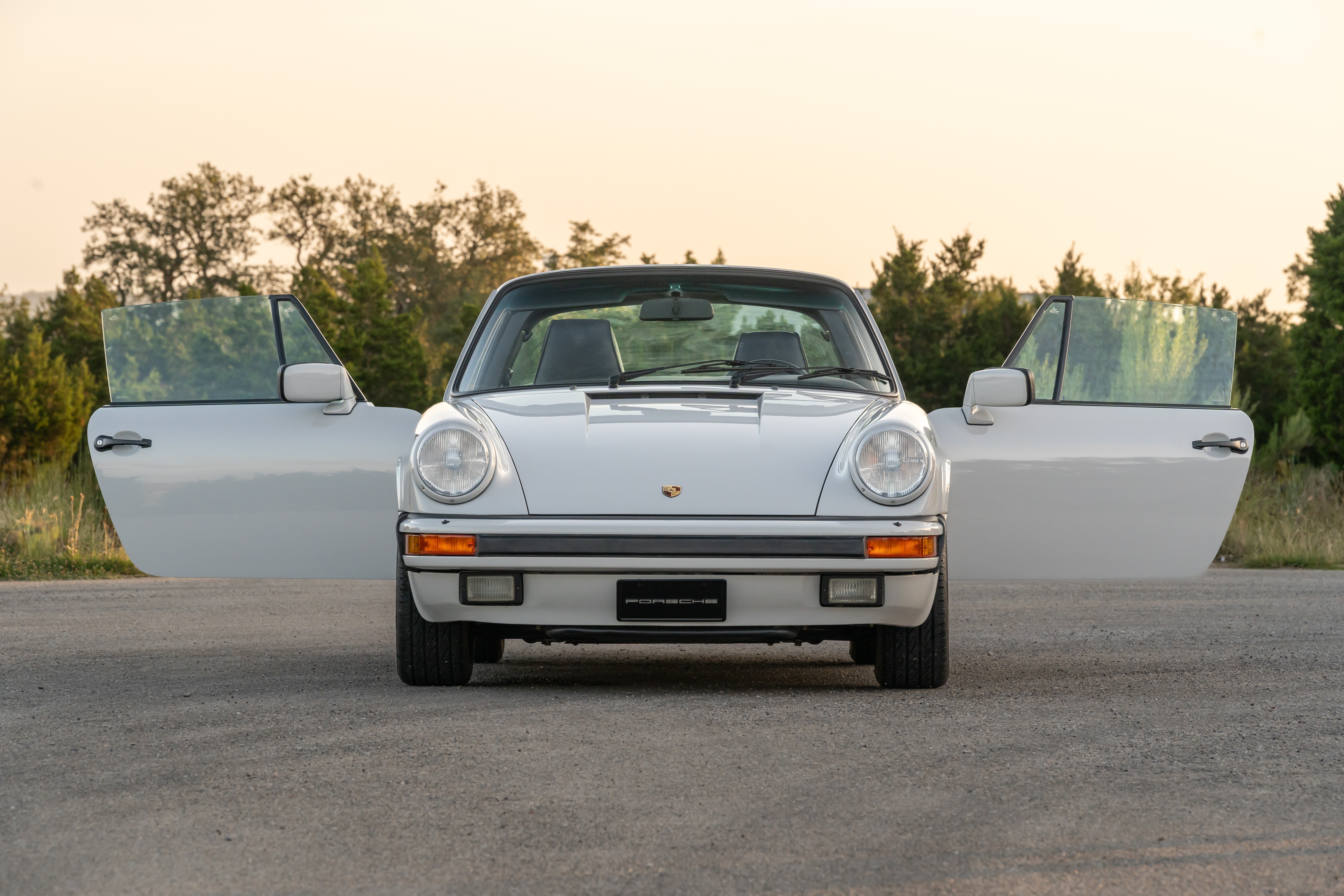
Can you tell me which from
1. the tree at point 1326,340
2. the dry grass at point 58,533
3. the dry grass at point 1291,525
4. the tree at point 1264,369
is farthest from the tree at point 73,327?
the dry grass at point 1291,525

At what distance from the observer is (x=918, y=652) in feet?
18.4

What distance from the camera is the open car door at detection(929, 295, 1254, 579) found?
20.6 feet

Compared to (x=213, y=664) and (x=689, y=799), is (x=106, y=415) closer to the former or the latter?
(x=213, y=664)

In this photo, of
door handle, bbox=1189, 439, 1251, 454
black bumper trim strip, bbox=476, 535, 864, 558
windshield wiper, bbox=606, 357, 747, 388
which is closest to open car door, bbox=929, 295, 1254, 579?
door handle, bbox=1189, 439, 1251, 454

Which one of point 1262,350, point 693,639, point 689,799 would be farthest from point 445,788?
point 1262,350

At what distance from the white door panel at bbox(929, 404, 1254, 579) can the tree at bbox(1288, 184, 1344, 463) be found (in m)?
20.0

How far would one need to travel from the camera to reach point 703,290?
21.8ft

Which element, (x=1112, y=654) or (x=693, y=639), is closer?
(x=693, y=639)

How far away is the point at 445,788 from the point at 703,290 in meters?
3.23

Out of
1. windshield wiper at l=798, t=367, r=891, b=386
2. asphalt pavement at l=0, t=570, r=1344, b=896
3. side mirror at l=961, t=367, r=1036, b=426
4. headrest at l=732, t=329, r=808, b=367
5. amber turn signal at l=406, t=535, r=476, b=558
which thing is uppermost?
headrest at l=732, t=329, r=808, b=367

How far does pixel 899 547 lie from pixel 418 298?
56018mm

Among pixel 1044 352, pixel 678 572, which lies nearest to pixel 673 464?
pixel 678 572

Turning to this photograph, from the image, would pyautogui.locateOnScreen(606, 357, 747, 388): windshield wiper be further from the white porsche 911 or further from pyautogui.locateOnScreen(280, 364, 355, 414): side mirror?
pyautogui.locateOnScreen(280, 364, 355, 414): side mirror

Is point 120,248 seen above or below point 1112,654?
above
